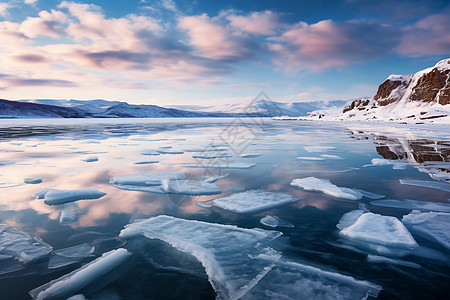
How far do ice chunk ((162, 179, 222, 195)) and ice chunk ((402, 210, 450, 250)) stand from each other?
127 inches

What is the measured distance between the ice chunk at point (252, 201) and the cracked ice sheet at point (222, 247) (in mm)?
753

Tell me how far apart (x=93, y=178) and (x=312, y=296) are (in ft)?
19.5

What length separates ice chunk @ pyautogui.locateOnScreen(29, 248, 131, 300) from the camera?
2.15 metres

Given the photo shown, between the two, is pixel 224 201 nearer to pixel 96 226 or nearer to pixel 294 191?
pixel 294 191

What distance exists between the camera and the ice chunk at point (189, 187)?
5.11 metres

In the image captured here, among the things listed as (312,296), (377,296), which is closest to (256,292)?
(312,296)

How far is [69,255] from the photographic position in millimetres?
2754

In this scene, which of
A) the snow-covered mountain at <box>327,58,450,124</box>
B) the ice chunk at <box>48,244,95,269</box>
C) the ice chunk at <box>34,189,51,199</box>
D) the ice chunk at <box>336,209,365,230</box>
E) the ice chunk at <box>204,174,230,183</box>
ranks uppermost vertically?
the snow-covered mountain at <box>327,58,450,124</box>

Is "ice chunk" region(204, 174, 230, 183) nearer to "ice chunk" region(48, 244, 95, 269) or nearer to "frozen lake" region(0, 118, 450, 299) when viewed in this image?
"frozen lake" region(0, 118, 450, 299)

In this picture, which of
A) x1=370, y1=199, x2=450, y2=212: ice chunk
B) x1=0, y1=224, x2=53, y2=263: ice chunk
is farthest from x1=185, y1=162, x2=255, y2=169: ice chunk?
x1=0, y1=224, x2=53, y2=263: ice chunk

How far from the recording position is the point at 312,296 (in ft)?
6.98

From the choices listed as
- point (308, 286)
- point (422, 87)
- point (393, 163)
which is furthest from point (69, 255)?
point (422, 87)

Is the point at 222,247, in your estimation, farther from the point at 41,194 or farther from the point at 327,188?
the point at 41,194

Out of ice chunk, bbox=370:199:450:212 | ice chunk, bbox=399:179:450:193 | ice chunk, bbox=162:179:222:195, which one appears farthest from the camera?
ice chunk, bbox=399:179:450:193
